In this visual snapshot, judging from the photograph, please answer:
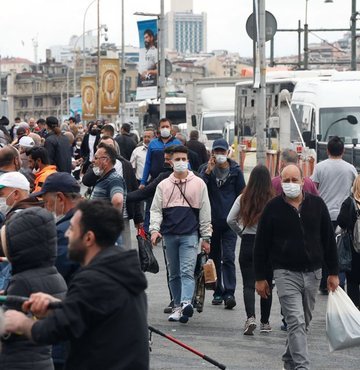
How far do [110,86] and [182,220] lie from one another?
38.4m

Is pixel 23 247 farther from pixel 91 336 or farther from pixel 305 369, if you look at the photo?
pixel 305 369

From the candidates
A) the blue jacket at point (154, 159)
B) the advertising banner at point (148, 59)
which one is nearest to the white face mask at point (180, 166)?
the blue jacket at point (154, 159)

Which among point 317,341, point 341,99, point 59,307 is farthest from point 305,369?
point 341,99

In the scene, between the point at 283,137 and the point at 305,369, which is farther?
the point at 283,137

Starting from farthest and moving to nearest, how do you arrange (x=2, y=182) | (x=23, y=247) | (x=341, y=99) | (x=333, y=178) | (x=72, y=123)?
(x=72, y=123) < (x=341, y=99) < (x=333, y=178) < (x=2, y=182) < (x=23, y=247)

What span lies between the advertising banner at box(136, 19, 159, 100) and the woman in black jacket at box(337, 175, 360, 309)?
25.6 meters

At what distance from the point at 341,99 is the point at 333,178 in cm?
973

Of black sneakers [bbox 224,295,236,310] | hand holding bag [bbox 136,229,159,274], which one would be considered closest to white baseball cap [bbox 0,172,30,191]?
hand holding bag [bbox 136,229,159,274]

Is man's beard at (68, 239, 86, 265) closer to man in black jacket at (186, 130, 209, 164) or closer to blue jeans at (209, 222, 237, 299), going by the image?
blue jeans at (209, 222, 237, 299)

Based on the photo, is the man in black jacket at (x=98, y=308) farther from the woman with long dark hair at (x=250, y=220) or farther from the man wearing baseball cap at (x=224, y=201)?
the man wearing baseball cap at (x=224, y=201)

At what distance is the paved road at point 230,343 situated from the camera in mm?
11016

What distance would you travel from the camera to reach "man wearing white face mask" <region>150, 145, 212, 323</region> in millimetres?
12906

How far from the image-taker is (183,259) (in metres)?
12.9

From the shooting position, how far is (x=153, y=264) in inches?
503
